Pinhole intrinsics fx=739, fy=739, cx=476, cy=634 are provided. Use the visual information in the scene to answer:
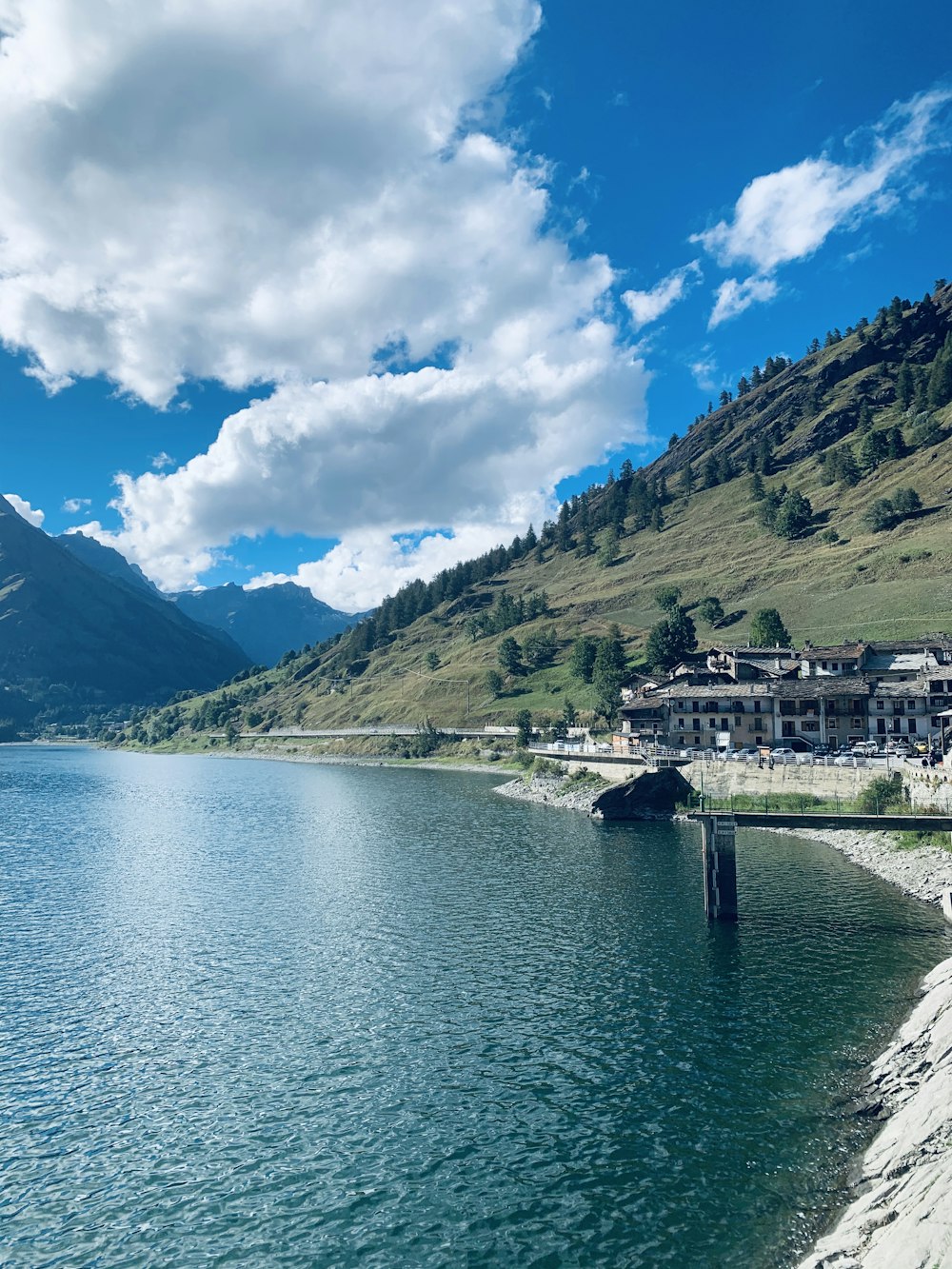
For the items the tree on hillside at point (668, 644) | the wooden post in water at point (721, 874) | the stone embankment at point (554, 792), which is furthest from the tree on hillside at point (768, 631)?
the wooden post in water at point (721, 874)

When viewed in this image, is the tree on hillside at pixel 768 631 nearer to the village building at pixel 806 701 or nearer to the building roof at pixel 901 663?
the village building at pixel 806 701

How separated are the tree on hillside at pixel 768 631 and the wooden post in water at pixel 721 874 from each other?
13240 cm

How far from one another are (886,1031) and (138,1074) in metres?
35.4

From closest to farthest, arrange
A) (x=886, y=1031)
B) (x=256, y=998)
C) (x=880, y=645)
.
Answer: (x=886, y=1031), (x=256, y=998), (x=880, y=645)

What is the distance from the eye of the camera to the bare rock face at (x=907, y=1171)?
1820cm

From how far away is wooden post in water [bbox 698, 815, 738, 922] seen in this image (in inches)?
2140

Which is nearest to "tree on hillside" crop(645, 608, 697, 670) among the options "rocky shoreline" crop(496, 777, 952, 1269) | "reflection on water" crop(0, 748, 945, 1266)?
"reflection on water" crop(0, 748, 945, 1266)

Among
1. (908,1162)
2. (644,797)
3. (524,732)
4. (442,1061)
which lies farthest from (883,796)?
(524,732)

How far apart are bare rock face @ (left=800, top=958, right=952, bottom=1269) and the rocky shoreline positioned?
0.11 ft

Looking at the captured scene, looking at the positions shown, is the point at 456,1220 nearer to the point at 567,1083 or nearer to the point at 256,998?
the point at 567,1083

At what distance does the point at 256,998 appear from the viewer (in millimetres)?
42656

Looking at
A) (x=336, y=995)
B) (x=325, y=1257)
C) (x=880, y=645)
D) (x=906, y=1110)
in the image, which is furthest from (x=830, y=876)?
(x=880, y=645)

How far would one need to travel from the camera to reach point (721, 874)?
54.8 metres

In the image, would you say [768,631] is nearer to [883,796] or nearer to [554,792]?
[554,792]
